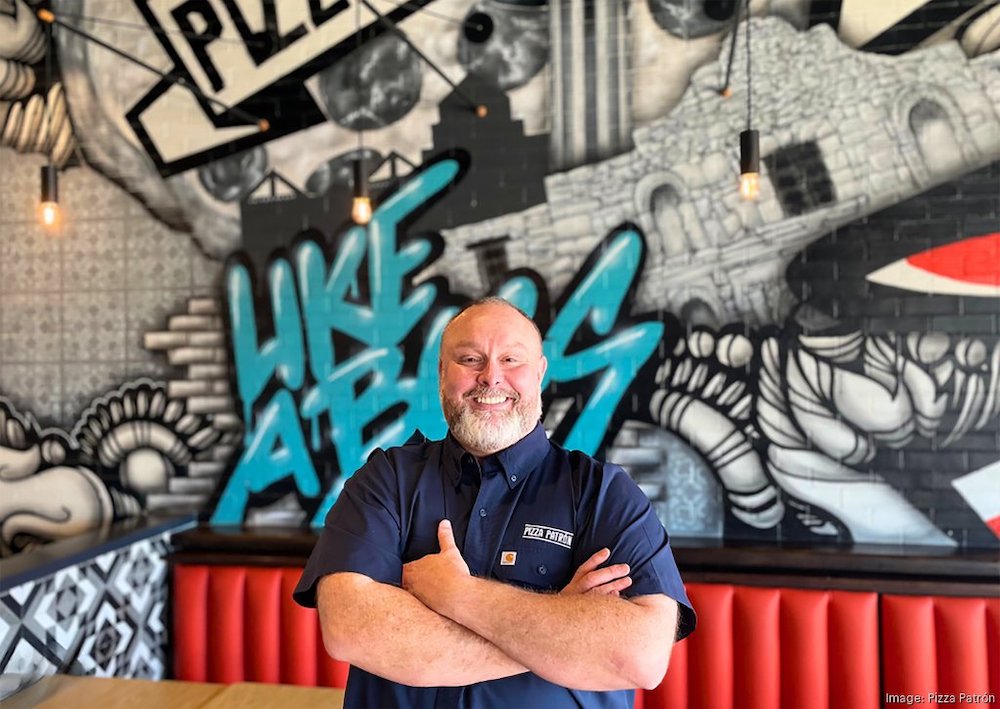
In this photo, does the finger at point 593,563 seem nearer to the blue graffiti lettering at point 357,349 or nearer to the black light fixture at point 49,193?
the blue graffiti lettering at point 357,349

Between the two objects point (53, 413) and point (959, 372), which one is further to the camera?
point (53, 413)

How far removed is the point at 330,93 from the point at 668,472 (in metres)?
2.20

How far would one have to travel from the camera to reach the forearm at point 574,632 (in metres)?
1.34

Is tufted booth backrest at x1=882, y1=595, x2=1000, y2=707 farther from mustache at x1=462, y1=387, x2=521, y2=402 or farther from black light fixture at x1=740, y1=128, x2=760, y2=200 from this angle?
mustache at x1=462, y1=387, x2=521, y2=402

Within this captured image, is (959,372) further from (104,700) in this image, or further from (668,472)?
(104,700)

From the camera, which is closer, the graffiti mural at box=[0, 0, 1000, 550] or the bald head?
the bald head

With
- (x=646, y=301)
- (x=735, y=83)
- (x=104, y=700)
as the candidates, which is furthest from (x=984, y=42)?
(x=104, y=700)

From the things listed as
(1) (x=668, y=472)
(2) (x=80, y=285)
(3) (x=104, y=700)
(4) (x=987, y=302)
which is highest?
(2) (x=80, y=285)

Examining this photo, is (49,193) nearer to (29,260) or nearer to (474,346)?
(29,260)

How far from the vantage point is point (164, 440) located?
3279mm

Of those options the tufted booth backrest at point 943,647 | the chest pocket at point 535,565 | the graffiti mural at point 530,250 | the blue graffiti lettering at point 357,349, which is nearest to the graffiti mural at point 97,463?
the graffiti mural at point 530,250

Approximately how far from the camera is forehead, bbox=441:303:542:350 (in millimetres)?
1681

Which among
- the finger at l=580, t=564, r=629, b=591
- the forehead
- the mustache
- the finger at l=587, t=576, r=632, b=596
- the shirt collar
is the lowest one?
the finger at l=587, t=576, r=632, b=596

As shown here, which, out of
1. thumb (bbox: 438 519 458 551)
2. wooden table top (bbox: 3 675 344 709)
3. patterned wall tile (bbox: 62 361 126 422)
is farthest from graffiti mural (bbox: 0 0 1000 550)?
thumb (bbox: 438 519 458 551)
